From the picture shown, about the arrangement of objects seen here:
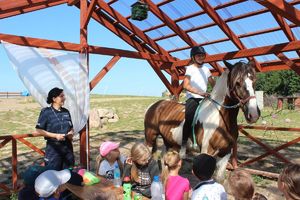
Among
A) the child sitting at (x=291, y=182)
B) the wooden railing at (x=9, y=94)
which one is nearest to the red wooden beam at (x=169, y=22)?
the child sitting at (x=291, y=182)

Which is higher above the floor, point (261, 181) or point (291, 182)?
point (291, 182)

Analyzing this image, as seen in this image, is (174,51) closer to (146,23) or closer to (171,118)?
(146,23)

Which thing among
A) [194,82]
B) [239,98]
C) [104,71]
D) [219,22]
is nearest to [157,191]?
[239,98]

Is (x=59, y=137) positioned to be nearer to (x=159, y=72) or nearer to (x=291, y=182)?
(x=291, y=182)

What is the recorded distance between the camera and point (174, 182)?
11.1 ft

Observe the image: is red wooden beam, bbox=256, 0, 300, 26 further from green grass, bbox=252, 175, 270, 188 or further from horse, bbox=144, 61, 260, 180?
green grass, bbox=252, 175, 270, 188

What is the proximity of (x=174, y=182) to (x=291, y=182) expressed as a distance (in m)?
1.56

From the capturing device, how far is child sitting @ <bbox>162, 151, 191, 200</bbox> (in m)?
3.34

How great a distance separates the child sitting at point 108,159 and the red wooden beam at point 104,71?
8.37 feet

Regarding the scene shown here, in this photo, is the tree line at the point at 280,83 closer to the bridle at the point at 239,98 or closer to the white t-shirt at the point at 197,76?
the white t-shirt at the point at 197,76

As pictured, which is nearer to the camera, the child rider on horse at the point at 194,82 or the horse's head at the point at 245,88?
the horse's head at the point at 245,88

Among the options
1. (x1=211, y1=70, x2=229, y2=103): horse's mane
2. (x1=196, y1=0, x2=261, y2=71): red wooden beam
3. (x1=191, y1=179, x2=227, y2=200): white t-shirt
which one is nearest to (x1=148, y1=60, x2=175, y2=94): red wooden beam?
(x1=196, y1=0, x2=261, y2=71): red wooden beam

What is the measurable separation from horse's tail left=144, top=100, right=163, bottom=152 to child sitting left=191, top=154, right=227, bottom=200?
3.58 meters

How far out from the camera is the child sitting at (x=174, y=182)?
3336mm
